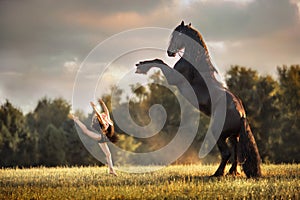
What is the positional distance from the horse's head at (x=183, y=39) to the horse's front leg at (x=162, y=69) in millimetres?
567

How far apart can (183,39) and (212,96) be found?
1.86 m

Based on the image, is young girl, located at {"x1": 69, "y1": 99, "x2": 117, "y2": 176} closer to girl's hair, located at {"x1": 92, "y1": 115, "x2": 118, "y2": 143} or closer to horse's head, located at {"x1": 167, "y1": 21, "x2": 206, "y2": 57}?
girl's hair, located at {"x1": 92, "y1": 115, "x2": 118, "y2": 143}

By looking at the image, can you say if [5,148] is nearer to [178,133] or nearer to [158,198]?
[178,133]

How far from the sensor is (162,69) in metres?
11.4

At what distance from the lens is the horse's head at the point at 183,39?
A: 11414 mm

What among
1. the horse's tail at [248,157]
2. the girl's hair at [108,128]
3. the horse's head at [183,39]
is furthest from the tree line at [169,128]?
the horse's tail at [248,157]

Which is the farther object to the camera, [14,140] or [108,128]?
[14,140]

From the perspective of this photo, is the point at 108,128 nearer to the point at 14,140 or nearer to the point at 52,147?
the point at 14,140

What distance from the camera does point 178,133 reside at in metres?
39.1

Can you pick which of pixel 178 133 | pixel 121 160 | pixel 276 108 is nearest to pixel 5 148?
pixel 121 160

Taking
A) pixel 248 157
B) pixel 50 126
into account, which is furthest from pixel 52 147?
pixel 248 157

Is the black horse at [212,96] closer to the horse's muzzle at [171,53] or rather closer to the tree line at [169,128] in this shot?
the horse's muzzle at [171,53]

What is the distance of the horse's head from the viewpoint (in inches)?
449

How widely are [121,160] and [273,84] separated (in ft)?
50.0
